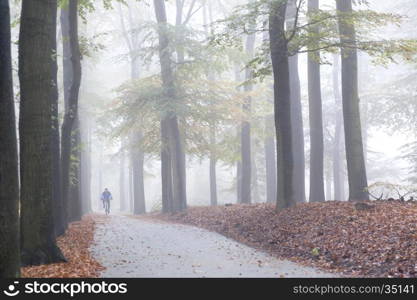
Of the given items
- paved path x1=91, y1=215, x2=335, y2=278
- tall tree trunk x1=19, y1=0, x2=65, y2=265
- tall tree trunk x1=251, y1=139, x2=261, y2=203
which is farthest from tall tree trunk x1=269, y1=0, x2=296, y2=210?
tall tree trunk x1=251, y1=139, x2=261, y2=203

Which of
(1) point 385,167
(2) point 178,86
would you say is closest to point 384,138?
(1) point 385,167

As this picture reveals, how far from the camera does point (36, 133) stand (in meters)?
8.72

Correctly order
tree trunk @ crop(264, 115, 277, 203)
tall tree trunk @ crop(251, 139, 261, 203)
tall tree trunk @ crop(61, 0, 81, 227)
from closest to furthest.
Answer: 1. tall tree trunk @ crop(61, 0, 81, 227)
2. tree trunk @ crop(264, 115, 277, 203)
3. tall tree trunk @ crop(251, 139, 261, 203)

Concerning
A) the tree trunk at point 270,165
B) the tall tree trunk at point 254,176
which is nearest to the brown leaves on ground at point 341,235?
the tree trunk at point 270,165

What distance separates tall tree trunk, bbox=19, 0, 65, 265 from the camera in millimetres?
8602

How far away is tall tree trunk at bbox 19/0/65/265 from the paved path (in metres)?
1.51

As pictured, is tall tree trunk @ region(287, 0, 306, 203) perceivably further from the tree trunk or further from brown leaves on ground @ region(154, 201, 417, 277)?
the tree trunk

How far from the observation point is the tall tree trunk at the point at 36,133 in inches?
339

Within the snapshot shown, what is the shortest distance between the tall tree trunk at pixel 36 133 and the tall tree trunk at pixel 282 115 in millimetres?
7187

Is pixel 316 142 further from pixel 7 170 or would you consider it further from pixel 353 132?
pixel 7 170

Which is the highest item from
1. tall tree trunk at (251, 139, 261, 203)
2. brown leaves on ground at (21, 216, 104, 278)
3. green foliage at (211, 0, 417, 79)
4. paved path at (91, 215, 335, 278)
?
green foliage at (211, 0, 417, 79)

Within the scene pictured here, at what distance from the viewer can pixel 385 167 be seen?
4169cm

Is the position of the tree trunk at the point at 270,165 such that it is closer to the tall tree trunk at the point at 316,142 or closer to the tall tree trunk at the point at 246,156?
the tall tree trunk at the point at 246,156

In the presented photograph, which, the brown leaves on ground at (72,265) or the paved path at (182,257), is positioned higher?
the brown leaves on ground at (72,265)
